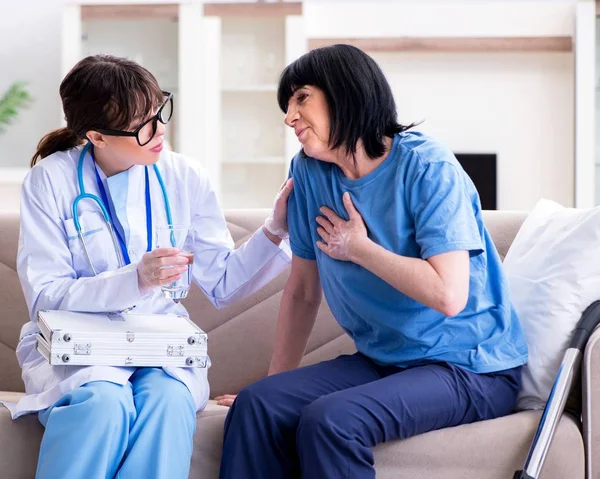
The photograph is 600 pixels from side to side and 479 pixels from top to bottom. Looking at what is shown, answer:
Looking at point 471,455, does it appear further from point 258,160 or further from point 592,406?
point 258,160

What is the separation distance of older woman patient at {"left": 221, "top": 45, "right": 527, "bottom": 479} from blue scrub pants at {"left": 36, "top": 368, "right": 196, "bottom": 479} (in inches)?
4.4

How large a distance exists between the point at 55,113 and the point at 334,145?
4.14 m

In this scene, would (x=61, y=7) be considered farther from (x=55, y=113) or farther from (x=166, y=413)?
(x=166, y=413)

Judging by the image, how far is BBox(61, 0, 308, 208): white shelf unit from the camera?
5062 millimetres

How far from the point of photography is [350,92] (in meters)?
1.71

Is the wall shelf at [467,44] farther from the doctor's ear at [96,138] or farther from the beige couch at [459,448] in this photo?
the beige couch at [459,448]

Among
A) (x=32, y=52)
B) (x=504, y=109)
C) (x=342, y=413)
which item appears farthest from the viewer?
(x=32, y=52)

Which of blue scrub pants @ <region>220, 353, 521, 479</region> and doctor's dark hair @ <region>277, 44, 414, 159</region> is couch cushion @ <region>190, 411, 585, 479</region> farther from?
doctor's dark hair @ <region>277, 44, 414, 159</region>

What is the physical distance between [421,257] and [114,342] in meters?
0.60

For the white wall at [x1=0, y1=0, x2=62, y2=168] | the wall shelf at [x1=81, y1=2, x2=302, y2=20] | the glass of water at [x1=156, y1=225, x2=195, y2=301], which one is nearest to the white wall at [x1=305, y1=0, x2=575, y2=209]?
the wall shelf at [x1=81, y1=2, x2=302, y2=20]

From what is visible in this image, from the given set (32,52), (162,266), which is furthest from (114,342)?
(32,52)

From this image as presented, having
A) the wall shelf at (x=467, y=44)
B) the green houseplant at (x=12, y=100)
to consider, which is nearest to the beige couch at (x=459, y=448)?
the wall shelf at (x=467, y=44)

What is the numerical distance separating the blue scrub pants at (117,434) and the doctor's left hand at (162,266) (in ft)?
0.64

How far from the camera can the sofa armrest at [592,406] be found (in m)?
1.65
